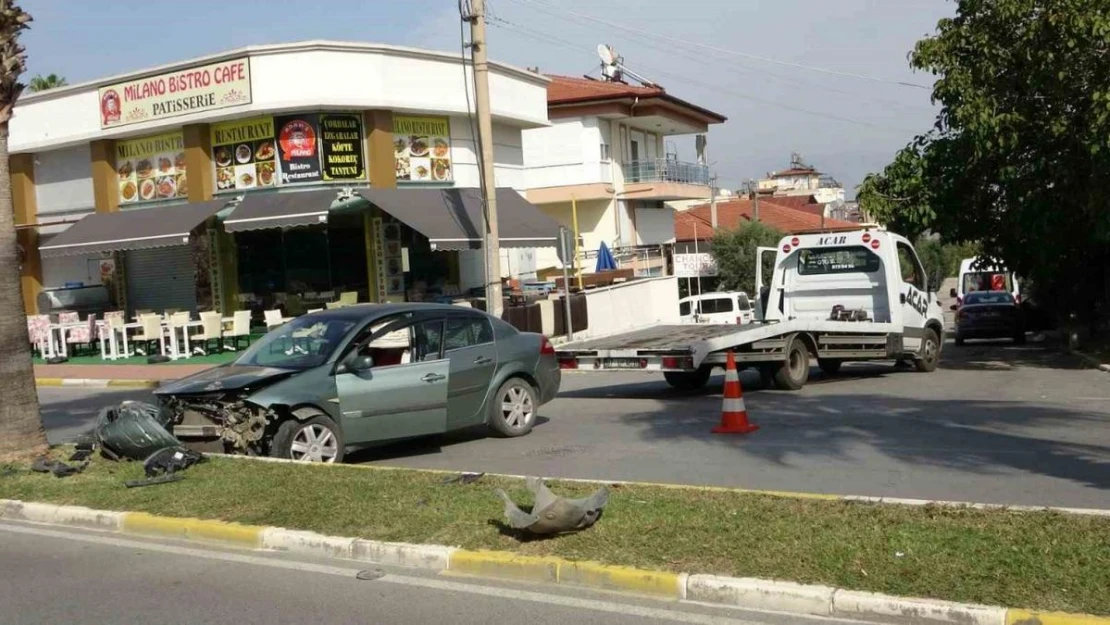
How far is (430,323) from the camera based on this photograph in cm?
1155

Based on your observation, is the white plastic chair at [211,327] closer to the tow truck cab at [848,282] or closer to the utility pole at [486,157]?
the utility pole at [486,157]

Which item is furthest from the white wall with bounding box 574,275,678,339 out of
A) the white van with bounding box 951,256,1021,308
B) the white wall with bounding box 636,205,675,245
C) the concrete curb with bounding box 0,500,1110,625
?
the concrete curb with bounding box 0,500,1110,625

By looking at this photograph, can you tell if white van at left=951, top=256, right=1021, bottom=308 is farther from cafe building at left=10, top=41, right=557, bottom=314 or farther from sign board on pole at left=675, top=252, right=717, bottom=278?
cafe building at left=10, top=41, right=557, bottom=314

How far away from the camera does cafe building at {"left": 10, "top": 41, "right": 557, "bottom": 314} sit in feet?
81.4

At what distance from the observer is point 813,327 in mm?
16547

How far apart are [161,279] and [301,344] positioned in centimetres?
1952

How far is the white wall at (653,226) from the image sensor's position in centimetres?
4138

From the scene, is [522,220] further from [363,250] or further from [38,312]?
[38,312]

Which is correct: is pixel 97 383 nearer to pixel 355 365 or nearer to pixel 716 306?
pixel 355 365

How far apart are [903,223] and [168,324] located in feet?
52.3

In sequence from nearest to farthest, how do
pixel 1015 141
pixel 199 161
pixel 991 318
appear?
pixel 1015 141 < pixel 199 161 < pixel 991 318

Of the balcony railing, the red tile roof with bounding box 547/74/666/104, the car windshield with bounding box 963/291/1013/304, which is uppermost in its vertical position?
the red tile roof with bounding box 547/74/666/104

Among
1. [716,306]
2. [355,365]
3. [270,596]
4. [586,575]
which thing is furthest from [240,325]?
[586,575]

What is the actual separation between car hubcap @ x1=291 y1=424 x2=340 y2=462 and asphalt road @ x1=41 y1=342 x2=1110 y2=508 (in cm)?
91
